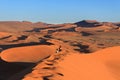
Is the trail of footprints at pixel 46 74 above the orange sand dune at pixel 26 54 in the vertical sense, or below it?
above

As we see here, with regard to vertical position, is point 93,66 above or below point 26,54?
above

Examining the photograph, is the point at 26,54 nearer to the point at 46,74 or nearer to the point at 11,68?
the point at 11,68

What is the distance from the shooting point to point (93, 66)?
1309cm

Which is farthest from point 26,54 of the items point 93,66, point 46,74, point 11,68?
point 46,74

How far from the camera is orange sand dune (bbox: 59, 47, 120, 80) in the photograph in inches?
402

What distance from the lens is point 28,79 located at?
7.80 metres

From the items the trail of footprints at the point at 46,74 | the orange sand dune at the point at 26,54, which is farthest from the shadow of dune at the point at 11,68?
the trail of footprints at the point at 46,74

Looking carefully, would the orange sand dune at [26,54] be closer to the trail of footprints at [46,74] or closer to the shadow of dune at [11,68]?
the shadow of dune at [11,68]

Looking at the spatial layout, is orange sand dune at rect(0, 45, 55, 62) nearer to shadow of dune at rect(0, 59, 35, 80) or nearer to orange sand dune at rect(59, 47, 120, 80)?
shadow of dune at rect(0, 59, 35, 80)

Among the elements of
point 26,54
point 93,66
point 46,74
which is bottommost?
point 26,54

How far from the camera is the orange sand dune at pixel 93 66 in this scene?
402 inches

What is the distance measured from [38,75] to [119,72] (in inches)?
250

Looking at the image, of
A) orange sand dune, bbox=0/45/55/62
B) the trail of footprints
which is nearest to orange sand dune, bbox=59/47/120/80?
the trail of footprints

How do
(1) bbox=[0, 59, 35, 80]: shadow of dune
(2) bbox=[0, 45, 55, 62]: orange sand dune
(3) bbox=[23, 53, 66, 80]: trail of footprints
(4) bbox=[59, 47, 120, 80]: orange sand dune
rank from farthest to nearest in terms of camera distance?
(2) bbox=[0, 45, 55, 62]: orange sand dune < (1) bbox=[0, 59, 35, 80]: shadow of dune < (4) bbox=[59, 47, 120, 80]: orange sand dune < (3) bbox=[23, 53, 66, 80]: trail of footprints
